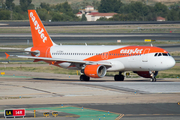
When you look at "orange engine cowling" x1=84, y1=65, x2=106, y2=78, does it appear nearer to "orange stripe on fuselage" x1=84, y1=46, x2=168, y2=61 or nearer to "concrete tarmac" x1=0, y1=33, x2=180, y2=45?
"orange stripe on fuselage" x1=84, y1=46, x2=168, y2=61

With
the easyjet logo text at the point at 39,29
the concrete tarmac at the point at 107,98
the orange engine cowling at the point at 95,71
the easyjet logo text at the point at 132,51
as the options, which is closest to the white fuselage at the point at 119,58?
the easyjet logo text at the point at 132,51

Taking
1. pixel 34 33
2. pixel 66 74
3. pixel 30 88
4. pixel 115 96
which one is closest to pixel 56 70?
pixel 66 74

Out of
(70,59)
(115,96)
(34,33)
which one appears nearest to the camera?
(115,96)

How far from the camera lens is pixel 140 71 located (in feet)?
145

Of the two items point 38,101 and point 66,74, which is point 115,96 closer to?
point 38,101

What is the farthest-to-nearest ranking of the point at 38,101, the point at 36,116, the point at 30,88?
the point at 30,88 < the point at 38,101 < the point at 36,116

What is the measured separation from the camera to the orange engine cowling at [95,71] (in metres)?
41.1

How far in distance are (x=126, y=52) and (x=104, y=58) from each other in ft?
10.2

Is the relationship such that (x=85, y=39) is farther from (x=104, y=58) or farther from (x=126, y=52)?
(x=126, y=52)

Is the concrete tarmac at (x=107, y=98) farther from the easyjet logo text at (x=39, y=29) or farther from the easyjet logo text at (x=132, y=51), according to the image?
the easyjet logo text at (x=39, y=29)

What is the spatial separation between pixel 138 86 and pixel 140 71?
7524mm

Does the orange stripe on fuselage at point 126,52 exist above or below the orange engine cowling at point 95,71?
above

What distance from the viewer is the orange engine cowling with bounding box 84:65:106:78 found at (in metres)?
41.1

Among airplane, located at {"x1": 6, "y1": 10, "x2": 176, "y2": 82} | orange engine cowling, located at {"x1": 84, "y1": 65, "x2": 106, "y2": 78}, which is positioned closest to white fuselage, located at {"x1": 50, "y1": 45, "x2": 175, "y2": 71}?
airplane, located at {"x1": 6, "y1": 10, "x2": 176, "y2": 82}
